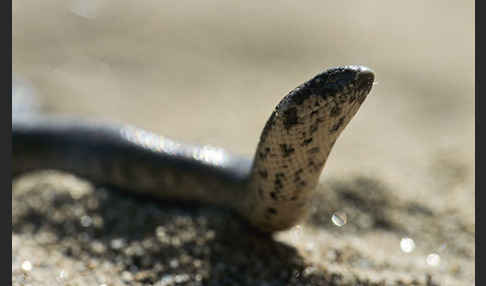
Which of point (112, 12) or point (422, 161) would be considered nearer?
point (422, 161)

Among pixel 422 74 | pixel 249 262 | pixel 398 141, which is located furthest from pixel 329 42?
pixel 249 262

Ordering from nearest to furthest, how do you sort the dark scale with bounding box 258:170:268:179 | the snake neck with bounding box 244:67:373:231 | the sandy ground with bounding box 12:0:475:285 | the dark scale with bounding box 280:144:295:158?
the snake neck with bounding box 244:67:373:231, the dark scale with bounding box 280:144:295:158, the dark scale with bounding box 258:170:268:179, the sandy ground with bounding box 12:0:475:285

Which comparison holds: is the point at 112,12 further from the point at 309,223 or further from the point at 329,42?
the point at 309,223

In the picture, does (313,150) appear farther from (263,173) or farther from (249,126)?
(249,126)

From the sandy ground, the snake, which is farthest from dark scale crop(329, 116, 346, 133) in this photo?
the sandy ground

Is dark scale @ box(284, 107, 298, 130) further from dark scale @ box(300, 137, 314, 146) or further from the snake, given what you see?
dark scale @ box(300, 137, 314, 146)
